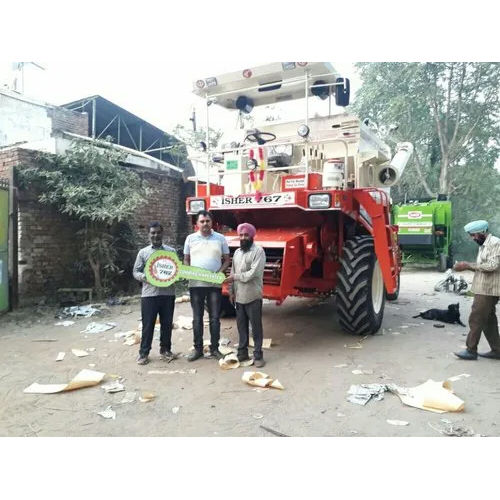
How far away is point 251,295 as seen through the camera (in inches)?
158

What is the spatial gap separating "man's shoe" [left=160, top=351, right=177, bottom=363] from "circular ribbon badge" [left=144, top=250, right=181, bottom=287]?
30.7 inches

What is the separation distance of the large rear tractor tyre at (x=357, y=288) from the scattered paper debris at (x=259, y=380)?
145 centimetres

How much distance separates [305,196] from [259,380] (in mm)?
1920

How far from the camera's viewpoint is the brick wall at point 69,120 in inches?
491

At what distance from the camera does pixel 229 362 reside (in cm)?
409

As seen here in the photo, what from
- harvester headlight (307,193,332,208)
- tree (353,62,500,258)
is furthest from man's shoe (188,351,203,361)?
tree (353,62,500,258)

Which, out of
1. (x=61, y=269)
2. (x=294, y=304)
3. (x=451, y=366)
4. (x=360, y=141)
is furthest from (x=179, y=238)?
(x=451, y=366)

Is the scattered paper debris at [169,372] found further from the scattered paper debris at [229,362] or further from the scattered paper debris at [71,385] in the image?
the scattered paper debris at [71,385]

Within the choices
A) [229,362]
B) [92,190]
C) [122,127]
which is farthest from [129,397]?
[122,127]

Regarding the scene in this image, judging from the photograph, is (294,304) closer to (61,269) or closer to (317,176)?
(317,176)

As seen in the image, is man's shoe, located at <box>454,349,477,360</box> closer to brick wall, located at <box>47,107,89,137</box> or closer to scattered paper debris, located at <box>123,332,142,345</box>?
scattered paper debris, located at <box>123,332,142,345</box>

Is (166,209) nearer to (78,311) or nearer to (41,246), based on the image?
(41,246)

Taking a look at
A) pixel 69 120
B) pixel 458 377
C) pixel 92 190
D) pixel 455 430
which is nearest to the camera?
pixel 455 430

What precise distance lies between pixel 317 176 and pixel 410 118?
10.2m
